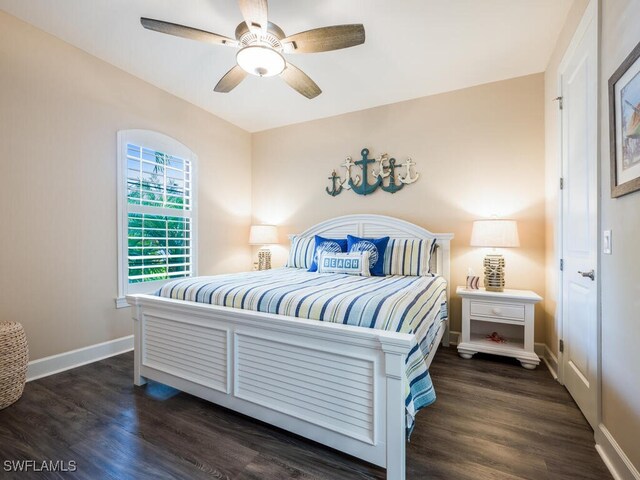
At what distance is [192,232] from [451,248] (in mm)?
3107

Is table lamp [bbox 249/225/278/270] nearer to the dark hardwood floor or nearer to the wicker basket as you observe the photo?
the dark hardwood floor

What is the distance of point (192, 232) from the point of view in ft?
12.3

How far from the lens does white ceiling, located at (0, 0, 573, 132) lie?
2.20 metres

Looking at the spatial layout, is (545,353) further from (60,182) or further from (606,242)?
(60,182)

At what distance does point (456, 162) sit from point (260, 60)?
2364mm

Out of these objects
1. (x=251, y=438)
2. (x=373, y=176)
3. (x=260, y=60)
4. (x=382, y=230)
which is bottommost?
(x=251, y=438)

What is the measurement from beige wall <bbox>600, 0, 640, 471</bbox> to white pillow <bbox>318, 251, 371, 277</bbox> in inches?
66.9

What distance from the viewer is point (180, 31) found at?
1.96 m

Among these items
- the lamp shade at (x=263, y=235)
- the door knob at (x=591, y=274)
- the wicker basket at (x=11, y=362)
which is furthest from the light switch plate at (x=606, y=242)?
the wicker basket at (x=11, y=362)

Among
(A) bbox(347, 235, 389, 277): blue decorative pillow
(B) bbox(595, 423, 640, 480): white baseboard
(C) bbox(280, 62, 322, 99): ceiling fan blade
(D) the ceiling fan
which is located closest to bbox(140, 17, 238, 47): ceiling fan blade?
(D) the ceiling fan

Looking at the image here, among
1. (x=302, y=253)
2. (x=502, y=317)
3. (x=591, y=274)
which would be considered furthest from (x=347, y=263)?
(x=591, y=274)

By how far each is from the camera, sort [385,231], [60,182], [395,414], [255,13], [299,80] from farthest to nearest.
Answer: [385,231] < [60,182] < [299,80] < [255,13] < [395,414]

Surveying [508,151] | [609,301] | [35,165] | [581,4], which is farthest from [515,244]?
[35,165]

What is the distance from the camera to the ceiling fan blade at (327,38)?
1.88 m
